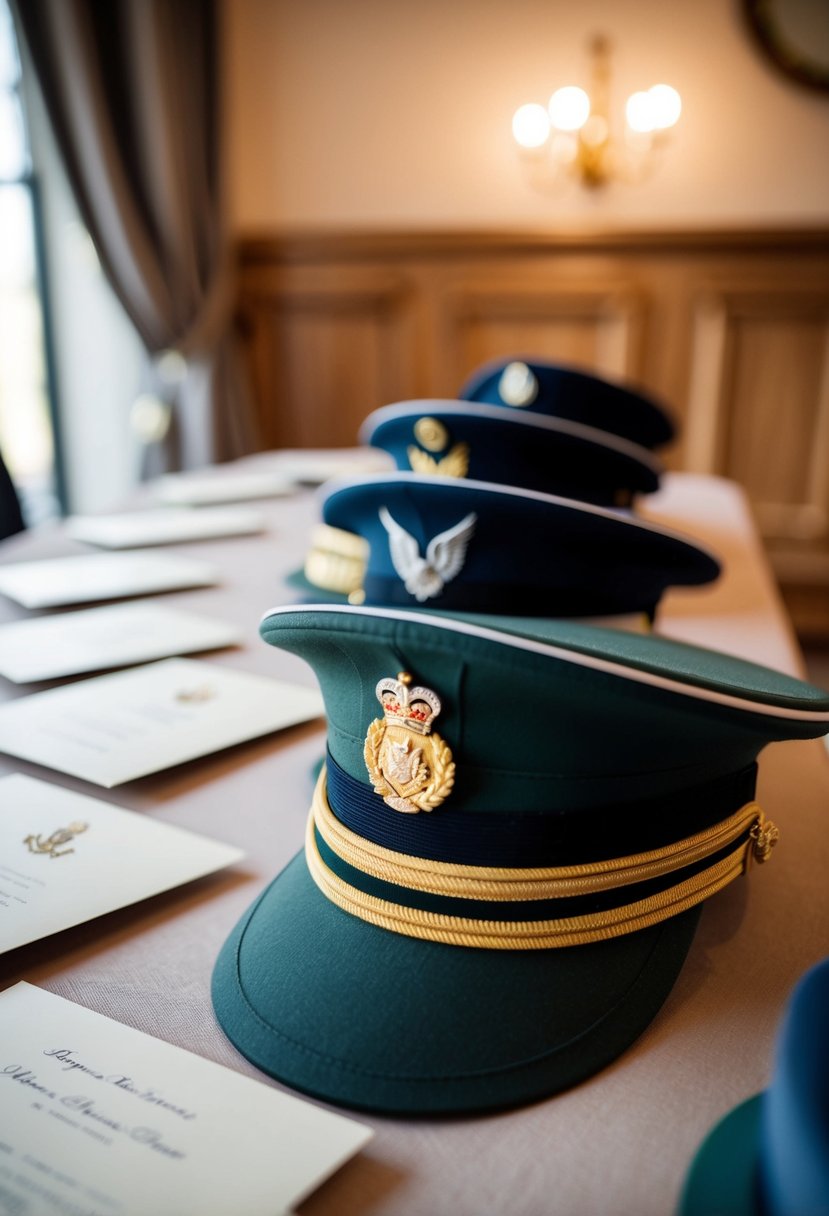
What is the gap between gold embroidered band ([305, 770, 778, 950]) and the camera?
1.59ft

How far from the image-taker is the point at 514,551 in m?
0.81

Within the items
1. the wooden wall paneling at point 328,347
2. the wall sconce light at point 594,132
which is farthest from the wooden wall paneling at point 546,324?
the wall sconce light at point 594,132

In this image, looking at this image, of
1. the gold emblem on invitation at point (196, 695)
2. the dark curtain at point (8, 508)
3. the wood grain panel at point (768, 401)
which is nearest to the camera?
the gold emblem on invitation at point (196, 695)

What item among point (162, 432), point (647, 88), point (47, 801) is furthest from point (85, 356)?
point (47, 801)

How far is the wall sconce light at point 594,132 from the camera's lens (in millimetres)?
2953

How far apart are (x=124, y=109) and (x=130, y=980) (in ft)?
9.73

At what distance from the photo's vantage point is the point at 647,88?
A: 3.08 metres

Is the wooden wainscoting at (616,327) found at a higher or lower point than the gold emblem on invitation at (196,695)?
higher

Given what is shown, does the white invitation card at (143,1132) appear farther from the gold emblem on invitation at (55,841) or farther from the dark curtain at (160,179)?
the dark curtain at (160,179)

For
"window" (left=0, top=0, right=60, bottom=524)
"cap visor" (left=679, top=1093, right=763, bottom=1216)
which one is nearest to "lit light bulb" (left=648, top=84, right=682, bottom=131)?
"window" (left=0, top=0, right=60, bottom=524)

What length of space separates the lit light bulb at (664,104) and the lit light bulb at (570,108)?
7.6 inches

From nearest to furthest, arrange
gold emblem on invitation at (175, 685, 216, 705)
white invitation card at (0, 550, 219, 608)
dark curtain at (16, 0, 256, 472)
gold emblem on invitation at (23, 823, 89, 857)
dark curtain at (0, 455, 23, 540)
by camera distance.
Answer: gold emblem on invitation at (23, 823, 89, 857) < gold emblem on invitation at (175, 685, 216, 705) < white invitation card at (0, 550, 219, 608) < dark curtain at (0, 455, 23, 540) < dark curtain at (16, 0, 256, 472)

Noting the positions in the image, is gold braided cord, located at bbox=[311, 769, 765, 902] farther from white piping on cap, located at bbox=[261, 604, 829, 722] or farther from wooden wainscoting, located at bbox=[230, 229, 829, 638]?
wooden wainscoting, located at bbox=[230, 229, 829, 638]

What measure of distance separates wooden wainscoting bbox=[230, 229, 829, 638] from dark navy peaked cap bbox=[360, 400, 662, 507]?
93.9 inches
